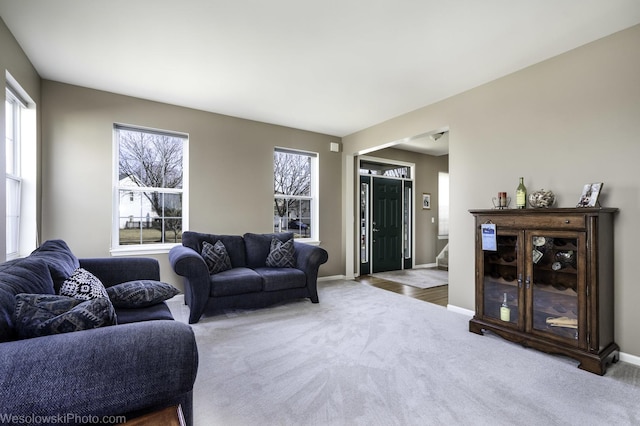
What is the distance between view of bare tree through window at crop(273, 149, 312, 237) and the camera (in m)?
5.03

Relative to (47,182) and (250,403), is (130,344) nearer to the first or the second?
(250,403)

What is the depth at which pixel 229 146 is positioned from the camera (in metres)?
4.46

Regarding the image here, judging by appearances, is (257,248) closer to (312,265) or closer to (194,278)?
(312,265)

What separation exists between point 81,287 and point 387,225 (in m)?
5.43

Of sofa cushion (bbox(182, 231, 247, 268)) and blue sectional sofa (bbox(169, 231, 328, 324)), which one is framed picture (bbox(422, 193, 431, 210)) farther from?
sofa cushion (bbox(182, 231, 247, 268))

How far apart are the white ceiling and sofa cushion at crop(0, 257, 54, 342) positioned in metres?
1.85

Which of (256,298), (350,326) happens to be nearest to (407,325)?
(350,326)

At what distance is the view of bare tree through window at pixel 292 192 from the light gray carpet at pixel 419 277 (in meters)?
1.84

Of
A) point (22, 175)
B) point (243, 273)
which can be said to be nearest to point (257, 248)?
point (243, 273)

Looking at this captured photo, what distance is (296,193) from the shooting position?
5211 mm

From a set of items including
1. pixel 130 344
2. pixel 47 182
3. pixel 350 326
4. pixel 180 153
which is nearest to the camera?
pixel 130 344

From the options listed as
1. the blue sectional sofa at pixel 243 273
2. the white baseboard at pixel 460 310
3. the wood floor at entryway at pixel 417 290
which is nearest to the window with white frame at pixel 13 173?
the blue sectional sofa at pixel 243 273

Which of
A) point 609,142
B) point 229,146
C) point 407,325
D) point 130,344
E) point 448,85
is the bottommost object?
point 407,325

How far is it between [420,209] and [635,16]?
15.8 feet
